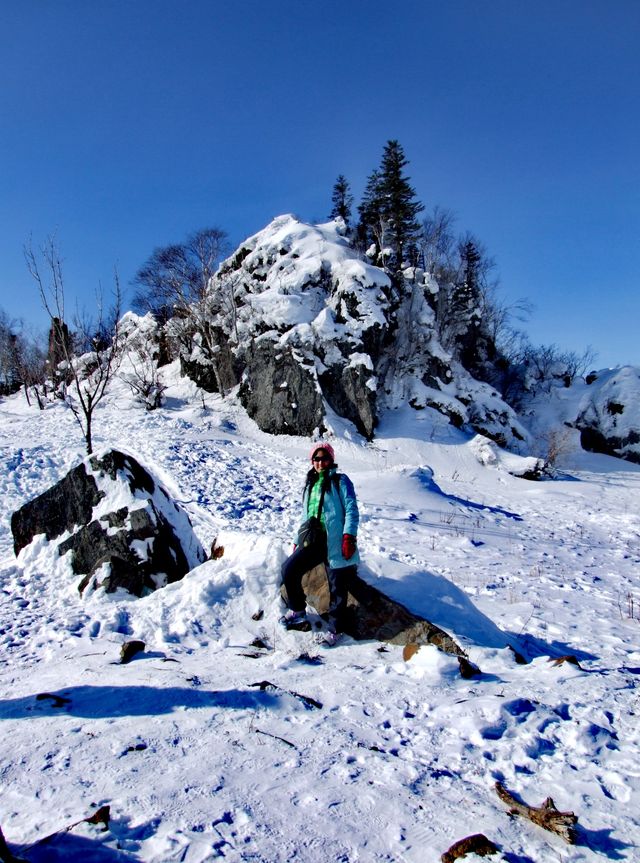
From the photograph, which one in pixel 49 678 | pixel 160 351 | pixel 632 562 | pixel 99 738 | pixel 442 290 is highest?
pixel 442 290

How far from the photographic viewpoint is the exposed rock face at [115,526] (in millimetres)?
6359

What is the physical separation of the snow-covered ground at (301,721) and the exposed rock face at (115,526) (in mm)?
335

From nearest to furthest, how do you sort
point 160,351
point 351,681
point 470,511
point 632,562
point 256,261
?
1. point 351,681
2. point 632,562
3. point 470,511
4. point 256,261
5. point 160,351

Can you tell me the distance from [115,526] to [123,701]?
4162 millimetres

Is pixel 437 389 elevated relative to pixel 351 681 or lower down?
elevated

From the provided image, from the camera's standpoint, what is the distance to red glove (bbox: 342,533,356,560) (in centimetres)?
473

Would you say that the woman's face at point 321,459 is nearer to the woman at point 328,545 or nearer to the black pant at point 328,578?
the woman at point 328,545

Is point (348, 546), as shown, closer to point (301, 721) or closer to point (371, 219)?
point (301, 721)

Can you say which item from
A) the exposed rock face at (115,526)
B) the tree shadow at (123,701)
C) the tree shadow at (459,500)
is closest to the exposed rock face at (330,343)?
the tree shadow at (459,500)

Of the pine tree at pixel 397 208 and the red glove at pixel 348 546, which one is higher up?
the pine tree at pixel 397 208

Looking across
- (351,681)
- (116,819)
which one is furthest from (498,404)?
(116,819)

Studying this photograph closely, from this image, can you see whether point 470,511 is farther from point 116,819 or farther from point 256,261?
point 256,261

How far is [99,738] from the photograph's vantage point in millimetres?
2709

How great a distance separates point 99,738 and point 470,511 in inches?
446
